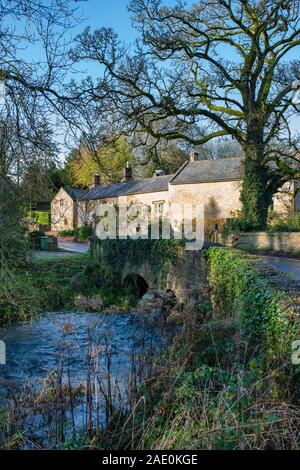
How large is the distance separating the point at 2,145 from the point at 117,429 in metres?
3.71

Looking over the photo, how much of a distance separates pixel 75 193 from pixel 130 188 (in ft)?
31.2

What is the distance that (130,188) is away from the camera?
38250mm

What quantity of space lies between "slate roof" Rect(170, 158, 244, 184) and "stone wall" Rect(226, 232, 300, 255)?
11620 mm

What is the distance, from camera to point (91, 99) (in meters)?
6.03

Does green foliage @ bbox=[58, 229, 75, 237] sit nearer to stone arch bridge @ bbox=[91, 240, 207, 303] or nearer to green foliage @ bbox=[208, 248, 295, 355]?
stone arch bridge @ bbox=[91, 240, 207, 303]

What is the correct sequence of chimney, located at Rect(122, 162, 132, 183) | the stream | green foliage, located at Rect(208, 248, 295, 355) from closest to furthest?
1. green foliage, located at Rect(208, 248, 295, 355)
2. the stream
3. chimney, located at Rect(122, 162, 132, 183)

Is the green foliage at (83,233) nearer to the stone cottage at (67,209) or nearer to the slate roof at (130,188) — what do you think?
the slate roof at (130,188)

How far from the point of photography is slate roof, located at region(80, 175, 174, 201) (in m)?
35.4

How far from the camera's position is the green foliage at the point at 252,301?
5.18 m

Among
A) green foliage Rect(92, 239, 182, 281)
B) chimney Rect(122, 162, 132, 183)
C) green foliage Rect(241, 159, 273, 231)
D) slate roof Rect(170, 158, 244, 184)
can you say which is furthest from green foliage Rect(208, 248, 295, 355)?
chimney Rect(122, 162, 132, 183)

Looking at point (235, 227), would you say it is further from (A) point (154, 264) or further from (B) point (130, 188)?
(B) point (130, 188)

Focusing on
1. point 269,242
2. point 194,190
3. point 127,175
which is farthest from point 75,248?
point 127,175

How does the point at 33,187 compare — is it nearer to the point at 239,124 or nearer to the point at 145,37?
the point at 145,37

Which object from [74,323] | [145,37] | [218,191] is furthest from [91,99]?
[218,191]
